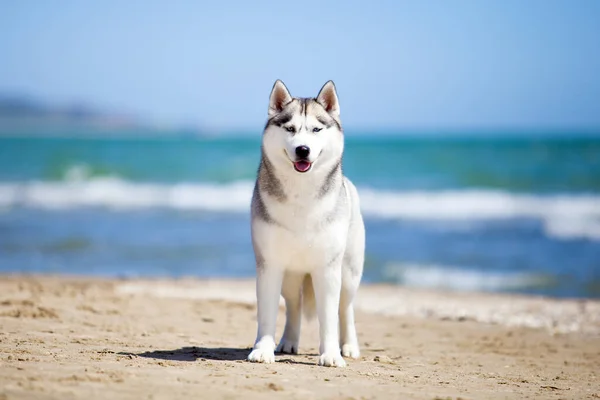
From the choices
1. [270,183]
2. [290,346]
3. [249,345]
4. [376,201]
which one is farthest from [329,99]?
[376,201]

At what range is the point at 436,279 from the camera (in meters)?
11.5

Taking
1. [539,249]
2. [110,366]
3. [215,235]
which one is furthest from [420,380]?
[215,235]

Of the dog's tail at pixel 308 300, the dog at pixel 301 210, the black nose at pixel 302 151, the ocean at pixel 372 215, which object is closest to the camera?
the black nose at pixel 302 151

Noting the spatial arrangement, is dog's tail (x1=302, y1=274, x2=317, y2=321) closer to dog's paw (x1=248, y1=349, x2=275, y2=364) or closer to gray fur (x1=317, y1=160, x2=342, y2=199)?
dog's paw (x1=248, y1=349, x2=275, y2=364)

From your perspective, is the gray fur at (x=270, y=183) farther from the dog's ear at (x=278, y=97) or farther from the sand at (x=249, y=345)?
the sand at (x=249, y=345)

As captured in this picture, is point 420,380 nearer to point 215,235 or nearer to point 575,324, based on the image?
point 575,324

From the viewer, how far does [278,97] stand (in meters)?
5.66

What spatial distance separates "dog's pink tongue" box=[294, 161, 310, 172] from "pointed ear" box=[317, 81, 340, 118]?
1.84 feet

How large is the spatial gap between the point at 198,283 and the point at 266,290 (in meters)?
5.21

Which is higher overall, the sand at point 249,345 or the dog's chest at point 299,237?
the dog's chest at point 299,237

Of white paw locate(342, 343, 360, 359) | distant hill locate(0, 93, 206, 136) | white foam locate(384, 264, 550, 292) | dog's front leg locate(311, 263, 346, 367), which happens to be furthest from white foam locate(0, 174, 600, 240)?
distant hill locate(0, 93, 206, 136)

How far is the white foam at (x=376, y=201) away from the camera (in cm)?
1959

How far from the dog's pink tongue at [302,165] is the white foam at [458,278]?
20.2ft

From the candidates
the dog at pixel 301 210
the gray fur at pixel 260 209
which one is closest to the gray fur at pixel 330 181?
the dog at pixel 301 210
